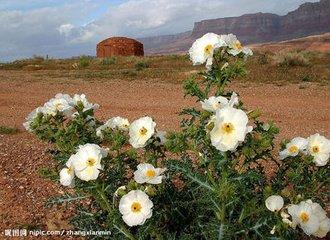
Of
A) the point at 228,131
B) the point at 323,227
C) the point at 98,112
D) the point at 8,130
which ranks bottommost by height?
the point at 98,112

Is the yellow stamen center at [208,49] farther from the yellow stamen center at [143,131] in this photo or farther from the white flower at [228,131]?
the yellow stamen center at [143,131]

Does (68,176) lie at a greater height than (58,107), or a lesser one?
lesser

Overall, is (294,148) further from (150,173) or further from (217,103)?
(150,173)

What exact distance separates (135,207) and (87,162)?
14.6 inches

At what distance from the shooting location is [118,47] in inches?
1457

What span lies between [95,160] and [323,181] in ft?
4.64

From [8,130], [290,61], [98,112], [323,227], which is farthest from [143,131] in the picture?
[290,61]

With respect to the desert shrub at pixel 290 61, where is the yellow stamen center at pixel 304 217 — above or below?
above

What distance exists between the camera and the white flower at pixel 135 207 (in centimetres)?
267

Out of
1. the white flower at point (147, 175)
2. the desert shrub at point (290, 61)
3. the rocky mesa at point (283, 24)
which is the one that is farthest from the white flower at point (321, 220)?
the rocky mesa at point (283, 24)

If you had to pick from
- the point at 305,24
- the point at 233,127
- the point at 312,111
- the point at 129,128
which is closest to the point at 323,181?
the point at 233,127

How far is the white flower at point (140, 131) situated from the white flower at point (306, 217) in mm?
942

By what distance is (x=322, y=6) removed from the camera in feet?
526

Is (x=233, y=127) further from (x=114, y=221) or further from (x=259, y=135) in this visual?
(x=114, y=221)
